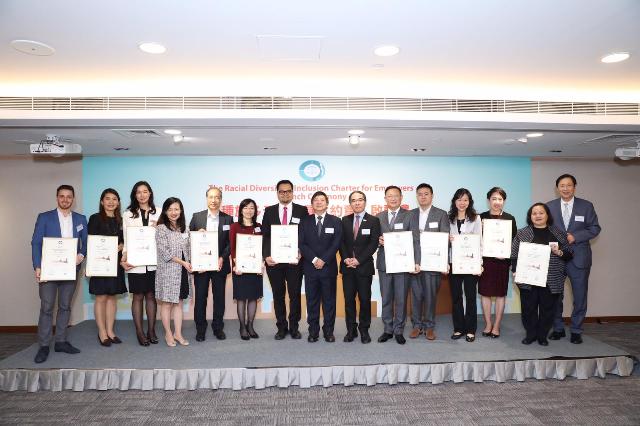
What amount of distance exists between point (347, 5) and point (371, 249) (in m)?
2.46

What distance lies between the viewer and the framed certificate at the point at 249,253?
446 centimetres

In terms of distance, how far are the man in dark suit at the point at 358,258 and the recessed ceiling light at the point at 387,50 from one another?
145 centimetres

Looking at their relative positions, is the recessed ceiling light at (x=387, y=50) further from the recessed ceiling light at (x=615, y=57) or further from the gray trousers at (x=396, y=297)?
the gray trousers at (x=396, y=297)

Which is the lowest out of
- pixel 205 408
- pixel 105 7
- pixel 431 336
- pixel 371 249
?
pixel 205 408

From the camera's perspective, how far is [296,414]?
3375 mm

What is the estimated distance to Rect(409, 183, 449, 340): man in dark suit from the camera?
450 cm

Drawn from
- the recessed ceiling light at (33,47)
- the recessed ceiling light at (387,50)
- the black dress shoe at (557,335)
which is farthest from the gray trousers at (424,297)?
the recessed ceiling light at (33,47)

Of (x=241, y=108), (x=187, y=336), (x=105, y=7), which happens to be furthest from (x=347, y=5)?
(x=187, y=336)

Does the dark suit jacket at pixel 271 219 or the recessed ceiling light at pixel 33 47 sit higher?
the recessed ceiling light at pixel 33 47

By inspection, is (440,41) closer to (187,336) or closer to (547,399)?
(547,399)

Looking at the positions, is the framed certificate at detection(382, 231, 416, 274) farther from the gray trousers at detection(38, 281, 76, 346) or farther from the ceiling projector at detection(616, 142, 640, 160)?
the gray trousers at detection(38, 281, 76, 346)

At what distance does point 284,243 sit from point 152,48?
217 centimetres

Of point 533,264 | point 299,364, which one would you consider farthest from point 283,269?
point 533,264

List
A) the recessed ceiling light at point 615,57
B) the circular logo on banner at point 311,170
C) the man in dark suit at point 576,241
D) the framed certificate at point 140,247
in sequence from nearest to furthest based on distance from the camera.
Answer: the recessed ceiling light at point 615,57 < the framed certificate at point 140,247 < the man in dark suit at point 576,241 < the circular logo on banner at point 311,170
